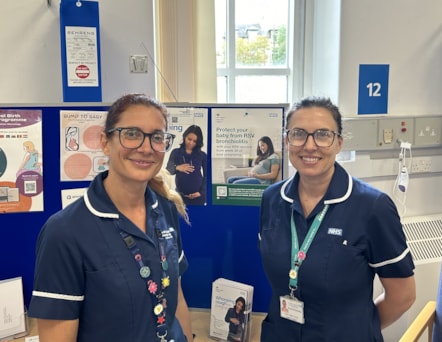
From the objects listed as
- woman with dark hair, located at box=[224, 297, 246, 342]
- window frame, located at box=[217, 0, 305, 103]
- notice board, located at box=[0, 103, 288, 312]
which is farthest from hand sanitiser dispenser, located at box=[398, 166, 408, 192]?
woman with dark hair, located at box=[224, 297, 246, 342]

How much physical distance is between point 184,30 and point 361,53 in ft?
3.33

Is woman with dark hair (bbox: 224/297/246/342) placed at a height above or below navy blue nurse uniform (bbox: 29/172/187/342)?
below

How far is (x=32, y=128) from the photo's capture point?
5.74 feet

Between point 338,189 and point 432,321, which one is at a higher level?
point 338,189

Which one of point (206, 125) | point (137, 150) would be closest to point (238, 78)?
point (206, 125)

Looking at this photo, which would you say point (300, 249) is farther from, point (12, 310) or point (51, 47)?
point (51, 47)

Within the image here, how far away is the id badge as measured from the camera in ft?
4.43

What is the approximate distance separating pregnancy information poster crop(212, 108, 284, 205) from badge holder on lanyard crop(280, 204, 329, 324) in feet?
1.52

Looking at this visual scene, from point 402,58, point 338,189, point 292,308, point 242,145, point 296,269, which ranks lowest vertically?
point 292,308

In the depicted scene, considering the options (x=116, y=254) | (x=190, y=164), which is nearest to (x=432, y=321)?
(x=190, y=164)

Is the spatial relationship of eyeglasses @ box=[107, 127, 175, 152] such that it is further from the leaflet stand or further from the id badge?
the leaflet stand

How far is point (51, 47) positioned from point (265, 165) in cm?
137

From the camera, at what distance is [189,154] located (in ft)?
5.99

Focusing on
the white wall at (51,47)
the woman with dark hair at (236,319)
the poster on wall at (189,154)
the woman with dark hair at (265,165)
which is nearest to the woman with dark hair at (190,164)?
the poster on wall at (189,154)
